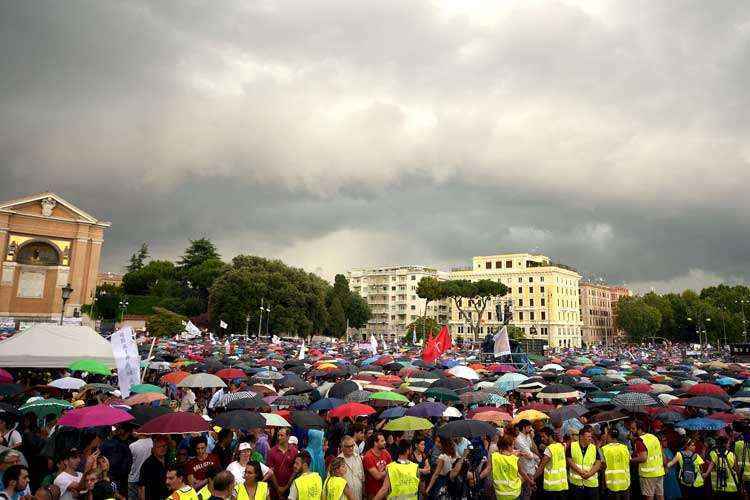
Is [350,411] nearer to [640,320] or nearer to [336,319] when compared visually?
[336,319]

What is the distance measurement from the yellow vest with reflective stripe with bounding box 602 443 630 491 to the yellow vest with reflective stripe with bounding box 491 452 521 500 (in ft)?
5.10

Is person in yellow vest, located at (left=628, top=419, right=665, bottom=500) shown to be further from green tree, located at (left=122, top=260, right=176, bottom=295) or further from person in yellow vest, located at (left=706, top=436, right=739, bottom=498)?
green tree, located at (left=122, top=260, right=176, bottom=295)

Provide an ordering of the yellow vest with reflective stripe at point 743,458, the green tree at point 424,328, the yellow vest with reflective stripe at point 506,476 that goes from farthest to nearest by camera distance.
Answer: the green tree at point 424,328, the yellow vest with reflective stripe at point 743,458, the yellow vest with reflective stripe at point 506,476

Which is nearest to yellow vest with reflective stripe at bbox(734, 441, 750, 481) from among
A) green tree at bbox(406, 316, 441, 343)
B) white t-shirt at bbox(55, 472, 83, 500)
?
white t-shirt at bbox(55, 472, 83, 500)

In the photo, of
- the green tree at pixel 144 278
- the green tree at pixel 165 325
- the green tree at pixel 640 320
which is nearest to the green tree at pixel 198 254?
the green tree at pixel 144 278

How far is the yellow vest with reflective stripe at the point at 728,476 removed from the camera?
800 centimetres

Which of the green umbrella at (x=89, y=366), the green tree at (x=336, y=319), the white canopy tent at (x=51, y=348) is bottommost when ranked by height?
the green umbrella at (x=89, y=366)

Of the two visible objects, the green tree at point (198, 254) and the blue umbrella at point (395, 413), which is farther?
the green tree at point (198, 254)

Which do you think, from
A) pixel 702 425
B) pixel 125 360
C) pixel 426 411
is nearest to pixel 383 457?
pixel 426 411

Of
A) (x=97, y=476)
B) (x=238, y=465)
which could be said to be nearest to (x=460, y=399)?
(x=238, y=465)

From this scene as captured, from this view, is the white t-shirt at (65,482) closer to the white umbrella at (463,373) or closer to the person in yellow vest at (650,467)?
the person in yellow vest at (650,467)

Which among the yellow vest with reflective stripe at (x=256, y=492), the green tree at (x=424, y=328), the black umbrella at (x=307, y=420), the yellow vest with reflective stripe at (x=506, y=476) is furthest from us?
the green tree at (x=424, y=328)

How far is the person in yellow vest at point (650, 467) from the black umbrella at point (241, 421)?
221 inches

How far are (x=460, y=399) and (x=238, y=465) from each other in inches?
281
